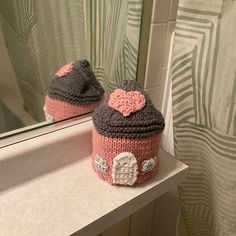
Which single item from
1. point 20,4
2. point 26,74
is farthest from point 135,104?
point 20,4

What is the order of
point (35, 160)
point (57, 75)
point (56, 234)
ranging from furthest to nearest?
Result: point (57, 75) → point (35, 160) → point (56, 234)

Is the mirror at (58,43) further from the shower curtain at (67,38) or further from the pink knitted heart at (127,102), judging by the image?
the pink knitted heart at (127,102)

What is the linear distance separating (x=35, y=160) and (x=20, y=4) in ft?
1.42

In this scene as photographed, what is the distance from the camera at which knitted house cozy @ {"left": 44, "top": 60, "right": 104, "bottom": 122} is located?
0.66 meters

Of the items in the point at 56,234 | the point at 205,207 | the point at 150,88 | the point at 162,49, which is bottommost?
the point at 205,207

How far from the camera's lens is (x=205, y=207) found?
2.48ft

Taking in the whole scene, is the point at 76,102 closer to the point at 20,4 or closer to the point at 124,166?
the point at 124,166

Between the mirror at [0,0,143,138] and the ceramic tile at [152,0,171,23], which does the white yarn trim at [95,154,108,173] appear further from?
the ceramic tile at [152,0,171,23]

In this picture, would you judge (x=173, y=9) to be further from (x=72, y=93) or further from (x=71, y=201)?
(x=71, y=201)

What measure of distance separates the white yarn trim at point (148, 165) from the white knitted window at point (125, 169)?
0.8 inches

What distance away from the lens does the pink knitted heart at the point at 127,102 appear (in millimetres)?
537

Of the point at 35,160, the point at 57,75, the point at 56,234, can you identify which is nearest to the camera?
the point at 56,234

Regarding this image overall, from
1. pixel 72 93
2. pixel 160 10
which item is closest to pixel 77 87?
pixel 72 93

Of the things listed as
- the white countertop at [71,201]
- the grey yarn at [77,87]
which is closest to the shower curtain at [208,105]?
the white countertop at [71,201]
